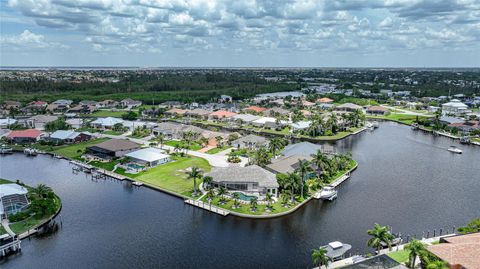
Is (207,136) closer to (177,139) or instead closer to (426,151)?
(177,139)

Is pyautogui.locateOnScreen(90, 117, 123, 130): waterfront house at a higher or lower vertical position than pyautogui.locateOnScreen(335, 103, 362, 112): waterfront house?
lower

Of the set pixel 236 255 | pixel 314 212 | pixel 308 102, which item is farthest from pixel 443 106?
pixel 236 255

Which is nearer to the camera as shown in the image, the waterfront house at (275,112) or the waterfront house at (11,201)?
the waterfront house at (11,201)

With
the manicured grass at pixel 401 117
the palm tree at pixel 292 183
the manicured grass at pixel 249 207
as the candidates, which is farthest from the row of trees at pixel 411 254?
the manicured grass at pixel 401 117

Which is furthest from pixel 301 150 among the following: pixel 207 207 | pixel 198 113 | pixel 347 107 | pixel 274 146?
pixel 347 107

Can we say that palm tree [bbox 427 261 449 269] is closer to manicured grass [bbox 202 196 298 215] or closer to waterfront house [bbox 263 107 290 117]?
manicured grass [bbox 202 196 298 215]

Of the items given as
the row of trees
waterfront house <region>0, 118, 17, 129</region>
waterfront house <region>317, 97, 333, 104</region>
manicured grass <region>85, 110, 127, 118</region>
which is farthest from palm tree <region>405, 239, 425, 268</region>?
waterfront house <region>317, 97, 333, 104</region>

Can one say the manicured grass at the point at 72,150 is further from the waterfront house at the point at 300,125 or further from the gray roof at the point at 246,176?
the waterfront house at the point at 300,125
